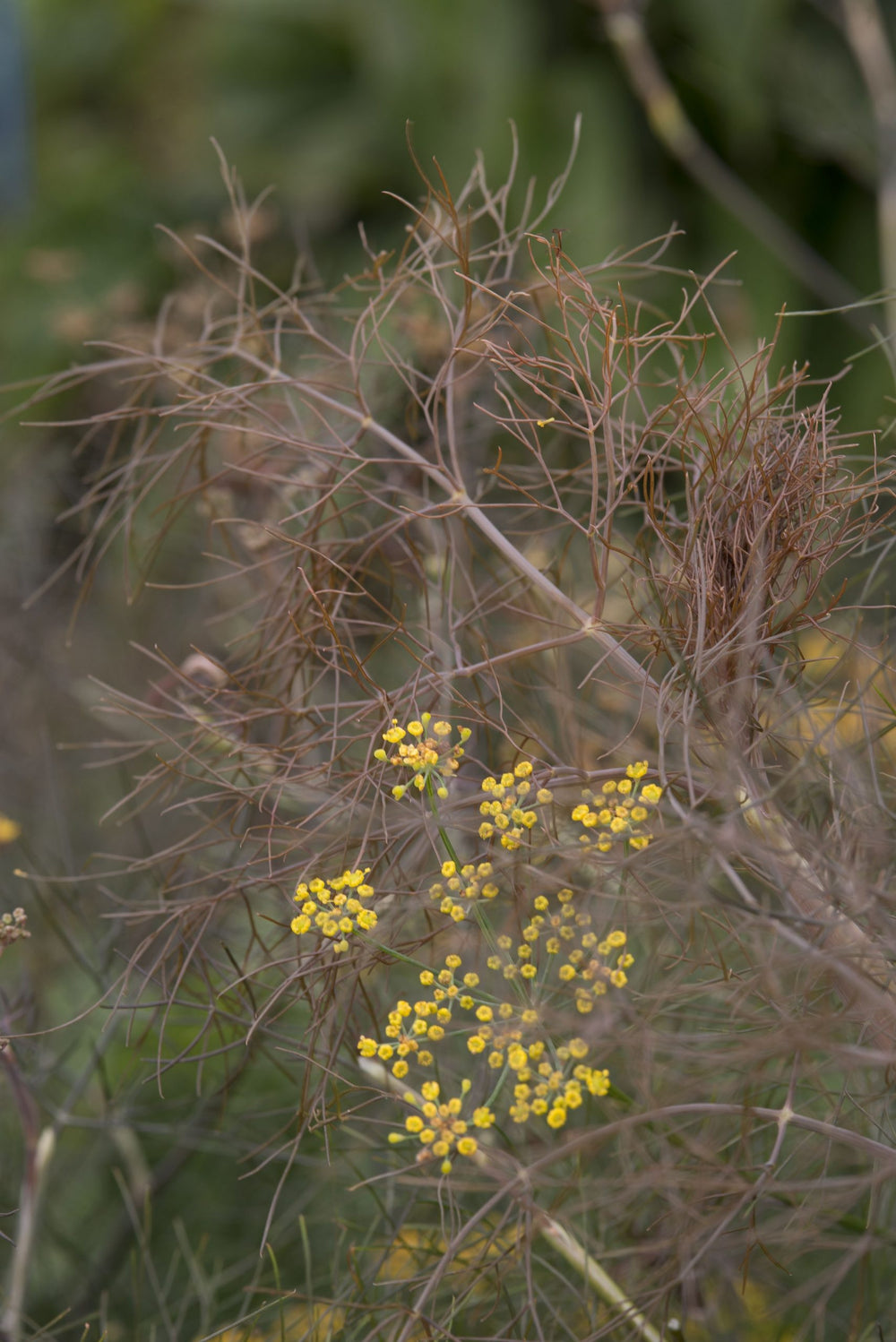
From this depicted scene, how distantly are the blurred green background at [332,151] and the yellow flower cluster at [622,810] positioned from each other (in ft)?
2.83

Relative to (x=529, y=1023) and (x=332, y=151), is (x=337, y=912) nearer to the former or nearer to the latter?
(x=529, y=1023)

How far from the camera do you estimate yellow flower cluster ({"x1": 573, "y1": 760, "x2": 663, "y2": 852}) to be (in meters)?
0.33

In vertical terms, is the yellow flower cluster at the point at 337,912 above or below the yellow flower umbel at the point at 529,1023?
above

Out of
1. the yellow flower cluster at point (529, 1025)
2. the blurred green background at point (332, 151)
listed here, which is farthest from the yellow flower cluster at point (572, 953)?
the blurred green background at point (332, 151)

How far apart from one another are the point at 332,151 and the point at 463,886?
224cm

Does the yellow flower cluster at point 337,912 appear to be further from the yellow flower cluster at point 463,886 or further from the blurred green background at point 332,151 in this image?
the blurred green background at point 332,151

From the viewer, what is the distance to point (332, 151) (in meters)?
2.29

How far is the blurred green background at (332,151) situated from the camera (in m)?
1.39

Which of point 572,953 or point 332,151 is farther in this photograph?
point 332,151

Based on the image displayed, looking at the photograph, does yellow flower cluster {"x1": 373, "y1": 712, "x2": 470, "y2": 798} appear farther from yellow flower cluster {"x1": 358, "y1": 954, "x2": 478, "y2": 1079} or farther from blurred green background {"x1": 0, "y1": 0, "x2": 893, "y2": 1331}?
blurred green background {"x1": 0, "y1": 0, "x2": 893, "y2": 1331}

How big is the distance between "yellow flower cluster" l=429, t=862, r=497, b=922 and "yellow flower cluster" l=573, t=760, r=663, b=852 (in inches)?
1.3

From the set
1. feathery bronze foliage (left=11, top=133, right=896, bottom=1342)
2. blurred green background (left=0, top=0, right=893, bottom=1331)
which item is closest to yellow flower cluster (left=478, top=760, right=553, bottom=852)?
feathery bronze foliage (left=11, top=133, right=896, bottom=1342)

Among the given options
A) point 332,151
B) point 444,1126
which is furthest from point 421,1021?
point 332,151

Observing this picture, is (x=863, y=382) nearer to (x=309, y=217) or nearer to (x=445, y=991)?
(x=309, y=217)
